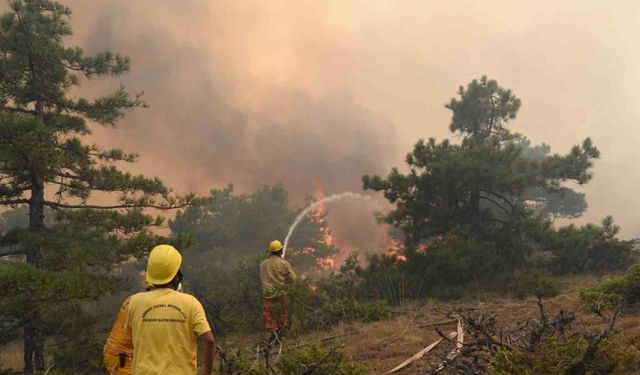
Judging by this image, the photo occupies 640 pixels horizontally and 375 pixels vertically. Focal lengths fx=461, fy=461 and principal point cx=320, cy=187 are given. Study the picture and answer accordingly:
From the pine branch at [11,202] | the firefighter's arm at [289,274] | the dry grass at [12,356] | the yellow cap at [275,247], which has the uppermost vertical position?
the pine branch at [11,202]

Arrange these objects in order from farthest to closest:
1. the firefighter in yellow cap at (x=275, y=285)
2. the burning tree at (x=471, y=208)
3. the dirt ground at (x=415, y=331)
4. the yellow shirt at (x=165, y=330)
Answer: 1. the burning tree at (x=471, y=208)
2. the firefighter in yellow cap at (x=275, y=285)
3. the dirt ground at (x=415, y=331)
4. the yellow shirt at (x=165, y=330)

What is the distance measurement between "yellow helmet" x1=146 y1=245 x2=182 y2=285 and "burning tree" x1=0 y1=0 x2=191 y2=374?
19.9 ft

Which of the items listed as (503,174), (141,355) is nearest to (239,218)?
(503,174)

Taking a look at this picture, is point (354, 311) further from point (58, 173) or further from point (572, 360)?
point (58, 173)

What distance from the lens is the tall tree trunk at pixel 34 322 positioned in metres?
8.98

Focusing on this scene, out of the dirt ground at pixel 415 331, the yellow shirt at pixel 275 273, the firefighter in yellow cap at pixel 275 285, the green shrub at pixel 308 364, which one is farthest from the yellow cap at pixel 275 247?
the green shrub at pixel 308 364

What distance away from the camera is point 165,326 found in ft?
9.38

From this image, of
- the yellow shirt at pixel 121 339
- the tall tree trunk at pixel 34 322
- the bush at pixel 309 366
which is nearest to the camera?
the yellow shirt at pixel 121 339

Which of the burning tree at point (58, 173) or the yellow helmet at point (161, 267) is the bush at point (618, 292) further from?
the burning tree at point (58, 173)

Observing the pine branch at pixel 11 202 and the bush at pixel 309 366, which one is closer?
the bush at pixel 309 366

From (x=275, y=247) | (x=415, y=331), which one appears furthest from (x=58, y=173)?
(x=415, y=331)

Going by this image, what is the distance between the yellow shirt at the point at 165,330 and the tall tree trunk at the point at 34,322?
6.06m

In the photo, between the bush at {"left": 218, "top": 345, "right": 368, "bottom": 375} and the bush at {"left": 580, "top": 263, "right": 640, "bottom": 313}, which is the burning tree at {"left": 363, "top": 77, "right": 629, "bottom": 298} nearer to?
the bush at {"left": 580, "top": 263, "right": 640, "bottom": 313}

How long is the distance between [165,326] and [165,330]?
0.02 meters
